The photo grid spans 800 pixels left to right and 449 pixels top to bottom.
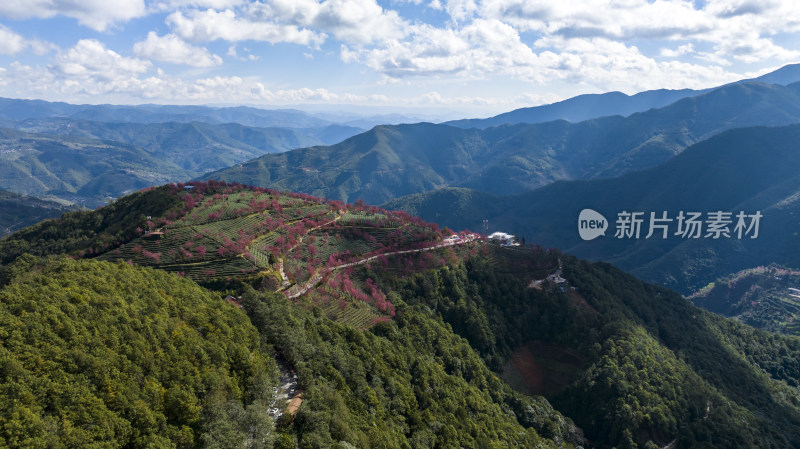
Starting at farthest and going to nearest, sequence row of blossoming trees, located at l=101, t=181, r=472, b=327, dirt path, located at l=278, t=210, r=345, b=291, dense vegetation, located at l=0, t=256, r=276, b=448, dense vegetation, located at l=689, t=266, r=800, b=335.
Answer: dense vegetation, located at l=689, t=266, r=800, b=335
dirt path, located at l=278, t=210, r=345, b=291
row of blossoming trees, located at l=101, t=181, r=472, b=327
dense vegetation, located at l=0, t=256, r=276, b=448

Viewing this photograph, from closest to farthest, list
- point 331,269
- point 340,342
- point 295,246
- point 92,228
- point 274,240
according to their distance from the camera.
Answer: point 340,342
point 331,269
point 274,240
point 295,246
point 92,228

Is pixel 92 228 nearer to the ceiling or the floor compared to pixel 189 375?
nearer to the floor

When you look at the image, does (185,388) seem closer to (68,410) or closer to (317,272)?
(68,410)

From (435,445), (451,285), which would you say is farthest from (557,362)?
(435,445)

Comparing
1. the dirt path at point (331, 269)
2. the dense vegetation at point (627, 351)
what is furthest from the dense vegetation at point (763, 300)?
the dirt path at point (331, 269)

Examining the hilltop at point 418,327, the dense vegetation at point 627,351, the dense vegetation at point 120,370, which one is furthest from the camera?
the dense vegetation at point 627,351

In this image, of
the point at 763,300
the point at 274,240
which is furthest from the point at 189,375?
the point at 763,300

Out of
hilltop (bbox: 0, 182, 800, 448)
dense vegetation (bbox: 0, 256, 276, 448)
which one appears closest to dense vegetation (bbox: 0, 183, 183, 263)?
hilltop (bbox: 0, 182, 800, 448)

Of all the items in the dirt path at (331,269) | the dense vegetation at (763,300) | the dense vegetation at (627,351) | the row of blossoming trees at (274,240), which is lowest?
the dense vegetation at (763,300)

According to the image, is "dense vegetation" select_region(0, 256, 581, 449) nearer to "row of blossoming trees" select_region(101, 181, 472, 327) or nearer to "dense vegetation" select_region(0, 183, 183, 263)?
"row of blossoming trees" select_region(101, 181, 472, 327)

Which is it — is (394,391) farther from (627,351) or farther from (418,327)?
(627,351)

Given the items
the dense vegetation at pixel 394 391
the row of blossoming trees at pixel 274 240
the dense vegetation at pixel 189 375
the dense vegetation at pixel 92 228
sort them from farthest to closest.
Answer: the dense vegetation at pixel 92 228 < the row of blossoming trees at pixel 274 240 < the dense vegetation at pixel 394 391 < the dense vegetation at pixel 189 375

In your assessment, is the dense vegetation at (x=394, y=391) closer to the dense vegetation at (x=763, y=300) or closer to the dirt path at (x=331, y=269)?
the dirt path at (x=331, y=269)

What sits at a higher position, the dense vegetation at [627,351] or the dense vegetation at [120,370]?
the dense vegetation at [120,370]
